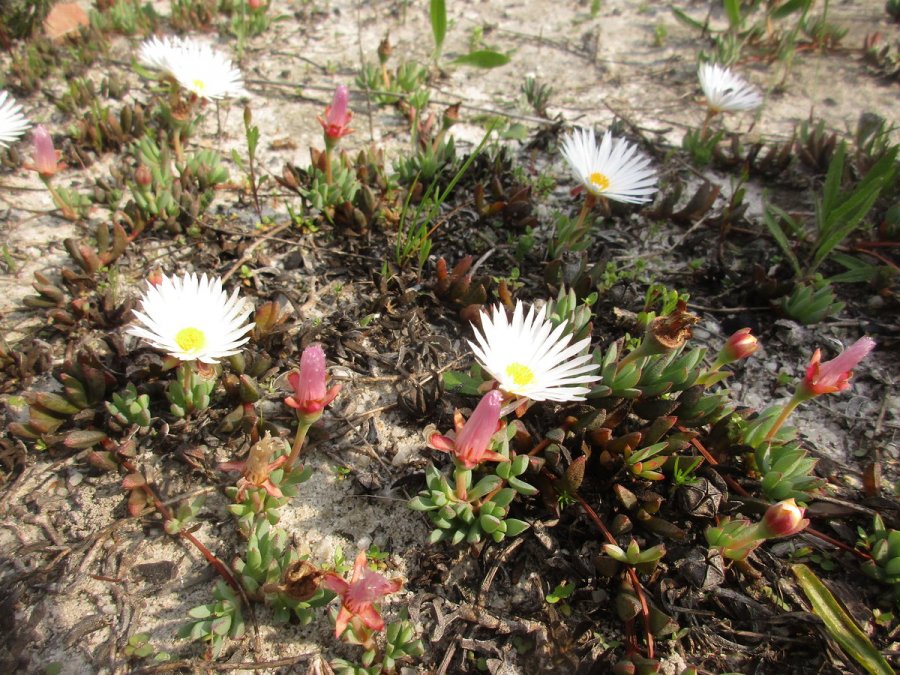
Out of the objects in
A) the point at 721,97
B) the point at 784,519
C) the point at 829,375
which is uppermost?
the point at 721,97

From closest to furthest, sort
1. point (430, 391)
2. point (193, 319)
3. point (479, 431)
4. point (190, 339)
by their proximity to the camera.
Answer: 1. point (479, 431)
2. point (190, 339)
3. point (193, 319)
4. point (430, 391)

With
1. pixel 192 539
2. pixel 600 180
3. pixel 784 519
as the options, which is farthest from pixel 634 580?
pixel 600 180

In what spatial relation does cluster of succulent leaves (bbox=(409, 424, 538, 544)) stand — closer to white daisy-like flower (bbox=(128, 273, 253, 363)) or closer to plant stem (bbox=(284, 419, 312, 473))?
plant stem (bbox=(284, 419, 312, 473))

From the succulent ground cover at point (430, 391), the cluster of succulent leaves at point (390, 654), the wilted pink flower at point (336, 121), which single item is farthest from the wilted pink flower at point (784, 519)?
the wilted pink flower at point (336, 121)

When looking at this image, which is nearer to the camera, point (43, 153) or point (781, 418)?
point (781, 418)

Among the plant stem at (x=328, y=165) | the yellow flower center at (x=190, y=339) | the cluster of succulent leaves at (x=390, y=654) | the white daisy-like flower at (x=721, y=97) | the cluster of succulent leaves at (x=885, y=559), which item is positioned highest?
the white daisy-like flower at (x=721, y=97)

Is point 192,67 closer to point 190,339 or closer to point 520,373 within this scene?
point 190,339

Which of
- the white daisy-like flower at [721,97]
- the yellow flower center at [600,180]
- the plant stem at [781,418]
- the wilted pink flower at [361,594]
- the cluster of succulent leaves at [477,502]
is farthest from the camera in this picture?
the white daisy-like flower at [721,97]

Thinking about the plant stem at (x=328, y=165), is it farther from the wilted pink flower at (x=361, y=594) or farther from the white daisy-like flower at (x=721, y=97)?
the white daisy-like flower at (x=721, y=97)
